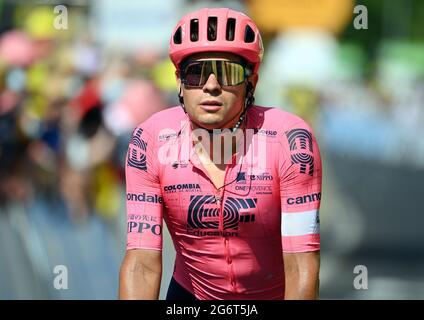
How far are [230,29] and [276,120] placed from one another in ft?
1.57

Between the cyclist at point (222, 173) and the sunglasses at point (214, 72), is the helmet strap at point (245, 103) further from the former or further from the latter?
the sunglasses at point (214, 72)

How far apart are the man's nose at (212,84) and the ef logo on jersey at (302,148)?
0.40 metres

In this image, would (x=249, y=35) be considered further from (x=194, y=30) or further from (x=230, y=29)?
(x=194, y=30)

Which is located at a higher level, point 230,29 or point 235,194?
point 230,29

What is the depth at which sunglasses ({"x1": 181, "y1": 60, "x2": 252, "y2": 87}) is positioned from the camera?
5.24 metres

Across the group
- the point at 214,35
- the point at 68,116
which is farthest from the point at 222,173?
the point at 68,116

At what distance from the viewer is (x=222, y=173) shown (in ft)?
17.7

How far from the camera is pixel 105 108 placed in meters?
11.6

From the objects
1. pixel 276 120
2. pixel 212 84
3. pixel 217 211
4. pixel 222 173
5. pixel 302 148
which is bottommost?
pixel 217 211

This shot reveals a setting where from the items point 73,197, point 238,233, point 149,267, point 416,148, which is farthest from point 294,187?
point 416,148

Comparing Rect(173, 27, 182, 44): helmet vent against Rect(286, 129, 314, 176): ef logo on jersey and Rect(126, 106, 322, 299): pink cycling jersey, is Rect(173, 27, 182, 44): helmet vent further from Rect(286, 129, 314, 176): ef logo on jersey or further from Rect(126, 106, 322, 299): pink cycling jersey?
Rect(286, 129, 314, 176): ef logo on jersey

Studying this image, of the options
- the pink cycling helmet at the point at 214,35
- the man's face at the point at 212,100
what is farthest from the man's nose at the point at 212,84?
the pink cycling helmet at the point at 214,35

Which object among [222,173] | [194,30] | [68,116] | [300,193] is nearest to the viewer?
[300,193]
